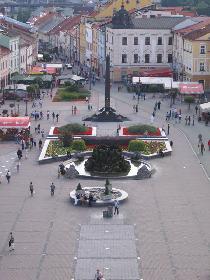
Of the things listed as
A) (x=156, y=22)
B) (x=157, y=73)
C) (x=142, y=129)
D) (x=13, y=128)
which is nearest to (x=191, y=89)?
(x=157, y=73)

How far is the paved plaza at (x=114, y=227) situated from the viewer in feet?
112

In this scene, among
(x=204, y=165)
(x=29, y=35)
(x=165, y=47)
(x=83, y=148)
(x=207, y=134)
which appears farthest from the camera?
(x=29, y=35)

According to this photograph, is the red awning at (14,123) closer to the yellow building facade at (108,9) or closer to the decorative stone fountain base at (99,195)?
the decorative stone fountain base at (99,195)

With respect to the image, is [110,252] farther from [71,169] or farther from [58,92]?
[58,92]

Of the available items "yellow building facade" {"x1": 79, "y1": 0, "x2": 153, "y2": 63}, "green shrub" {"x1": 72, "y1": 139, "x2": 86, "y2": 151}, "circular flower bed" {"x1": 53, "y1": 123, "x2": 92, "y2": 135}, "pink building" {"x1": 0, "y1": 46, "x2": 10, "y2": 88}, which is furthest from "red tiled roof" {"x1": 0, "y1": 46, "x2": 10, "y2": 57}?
"green shrub" {"x1": 72, "y1": 139, "x2": 86, "y2": 151}

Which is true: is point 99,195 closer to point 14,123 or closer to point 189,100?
point 14,123

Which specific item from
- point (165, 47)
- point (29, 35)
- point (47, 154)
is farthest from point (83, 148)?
point (29, 35)

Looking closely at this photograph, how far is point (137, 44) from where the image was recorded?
10162 cm

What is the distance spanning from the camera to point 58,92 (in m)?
90.8

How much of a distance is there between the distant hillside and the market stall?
322 ft

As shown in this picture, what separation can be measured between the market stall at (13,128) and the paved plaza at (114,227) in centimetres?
558

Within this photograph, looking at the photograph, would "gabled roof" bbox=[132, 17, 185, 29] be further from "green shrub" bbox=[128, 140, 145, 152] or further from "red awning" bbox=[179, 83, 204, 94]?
"green shrub" bbox=[128, 140, 145, 152]

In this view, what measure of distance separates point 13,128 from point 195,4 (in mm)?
120636

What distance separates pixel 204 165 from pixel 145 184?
21.1ft
